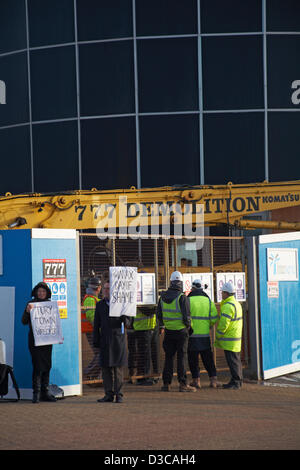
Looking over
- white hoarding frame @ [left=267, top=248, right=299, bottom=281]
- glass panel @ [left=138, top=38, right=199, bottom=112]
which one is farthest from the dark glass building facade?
white hoarding frame @ [left=267, top=248, right=299, bottom=281]

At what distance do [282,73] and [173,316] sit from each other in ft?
54.0

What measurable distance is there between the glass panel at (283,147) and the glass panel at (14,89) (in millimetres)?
8558

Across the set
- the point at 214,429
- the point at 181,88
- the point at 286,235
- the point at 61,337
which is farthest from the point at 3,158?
the point at 214,429

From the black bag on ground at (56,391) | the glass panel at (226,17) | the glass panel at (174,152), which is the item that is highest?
the glass panel at (226,17)

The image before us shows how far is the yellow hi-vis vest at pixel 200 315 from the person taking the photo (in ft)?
48.2

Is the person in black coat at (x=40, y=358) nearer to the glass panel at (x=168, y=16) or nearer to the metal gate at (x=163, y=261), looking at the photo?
the metal gate at (x=163, y=261)

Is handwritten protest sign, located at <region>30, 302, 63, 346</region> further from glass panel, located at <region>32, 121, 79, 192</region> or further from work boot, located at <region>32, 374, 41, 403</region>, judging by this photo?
glass panel, located at <region>32, 121, 79, 192</region>

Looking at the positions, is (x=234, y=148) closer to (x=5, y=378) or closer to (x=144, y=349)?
(x=144, y=349)

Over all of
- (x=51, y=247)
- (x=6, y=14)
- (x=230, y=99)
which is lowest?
(x=51, y=247)

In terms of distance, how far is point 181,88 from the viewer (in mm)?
28453

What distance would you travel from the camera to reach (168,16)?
28547mm

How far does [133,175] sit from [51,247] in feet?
49.8

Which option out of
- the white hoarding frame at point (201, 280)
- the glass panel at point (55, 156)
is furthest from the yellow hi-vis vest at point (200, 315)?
the glass panel at point (55, 156)
